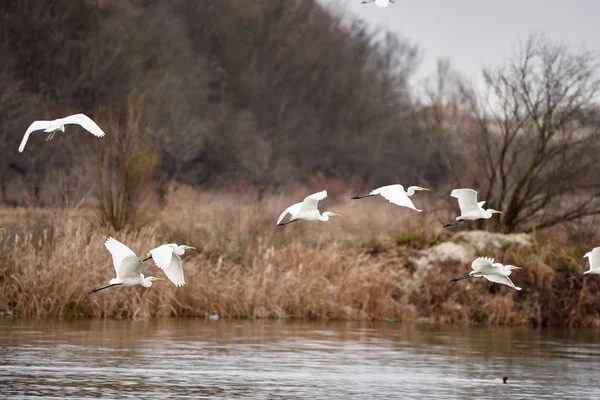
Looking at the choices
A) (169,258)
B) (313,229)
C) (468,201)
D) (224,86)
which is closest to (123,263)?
(169,258)

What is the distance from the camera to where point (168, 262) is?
50.2ft

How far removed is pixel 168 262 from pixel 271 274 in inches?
422

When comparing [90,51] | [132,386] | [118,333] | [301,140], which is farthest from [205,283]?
[301,140]

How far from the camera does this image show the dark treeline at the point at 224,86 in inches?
2223

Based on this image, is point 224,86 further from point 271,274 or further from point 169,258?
point 169,258

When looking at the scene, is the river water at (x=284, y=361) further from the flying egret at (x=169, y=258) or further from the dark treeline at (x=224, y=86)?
the dark treeline at (x=224, y=86)

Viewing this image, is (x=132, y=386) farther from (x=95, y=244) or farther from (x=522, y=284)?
(x=522, y=284)

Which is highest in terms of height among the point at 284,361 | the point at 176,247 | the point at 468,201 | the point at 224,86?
the point at 224,86

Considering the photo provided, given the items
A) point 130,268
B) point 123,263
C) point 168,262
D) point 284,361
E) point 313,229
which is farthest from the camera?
point 313,229

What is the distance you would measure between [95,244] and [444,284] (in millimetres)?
8015

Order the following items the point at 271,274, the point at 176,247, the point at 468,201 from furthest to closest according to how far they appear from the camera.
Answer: the point at 271,274
the point at 468,201
the point at 176,247

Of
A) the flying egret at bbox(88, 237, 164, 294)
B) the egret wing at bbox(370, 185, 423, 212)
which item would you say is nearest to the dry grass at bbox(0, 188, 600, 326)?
the flying egret at bbox(88, 237, 164, 294)

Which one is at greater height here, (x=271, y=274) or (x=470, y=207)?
(x=470, y=207)

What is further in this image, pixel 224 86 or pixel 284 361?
pixel 224 86
